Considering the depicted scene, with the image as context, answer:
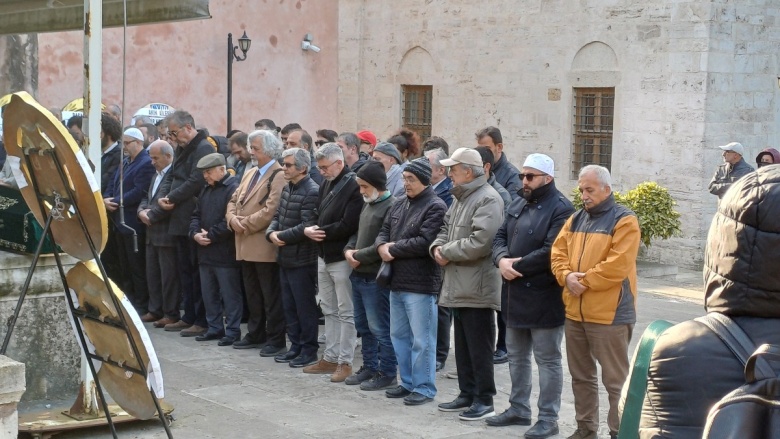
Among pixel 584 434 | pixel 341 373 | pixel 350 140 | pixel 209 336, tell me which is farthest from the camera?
pixel 209 336

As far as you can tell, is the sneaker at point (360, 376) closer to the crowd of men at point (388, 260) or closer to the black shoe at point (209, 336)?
the crowd of men at point (388, 260)

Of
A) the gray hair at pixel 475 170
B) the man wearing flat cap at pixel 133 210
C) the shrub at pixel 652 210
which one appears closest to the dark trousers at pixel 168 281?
the man wearing flat cap at pixel 133 210

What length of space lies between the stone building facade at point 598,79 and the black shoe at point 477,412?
9.19 meters

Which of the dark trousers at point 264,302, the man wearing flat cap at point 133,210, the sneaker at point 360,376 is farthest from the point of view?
the man wearing flat cap at point 133,210

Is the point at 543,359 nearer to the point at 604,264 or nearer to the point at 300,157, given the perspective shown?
the point at 604,264

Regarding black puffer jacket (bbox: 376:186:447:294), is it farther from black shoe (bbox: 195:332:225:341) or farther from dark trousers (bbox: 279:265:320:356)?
black shoe (bbox: 195:332:225:341)

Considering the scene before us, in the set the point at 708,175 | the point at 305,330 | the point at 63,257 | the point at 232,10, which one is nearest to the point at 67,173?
the point at 63,257

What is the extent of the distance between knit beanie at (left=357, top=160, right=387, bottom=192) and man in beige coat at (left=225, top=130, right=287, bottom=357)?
4.75ft

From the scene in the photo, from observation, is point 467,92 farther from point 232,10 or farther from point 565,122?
point 232,10

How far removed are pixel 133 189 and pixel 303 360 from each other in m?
3.23

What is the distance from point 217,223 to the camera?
10.7 meters

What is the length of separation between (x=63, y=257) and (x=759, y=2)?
12.4 m

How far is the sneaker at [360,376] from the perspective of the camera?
357 inches

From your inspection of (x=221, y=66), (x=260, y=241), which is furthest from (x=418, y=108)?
(x=260, y=241)
